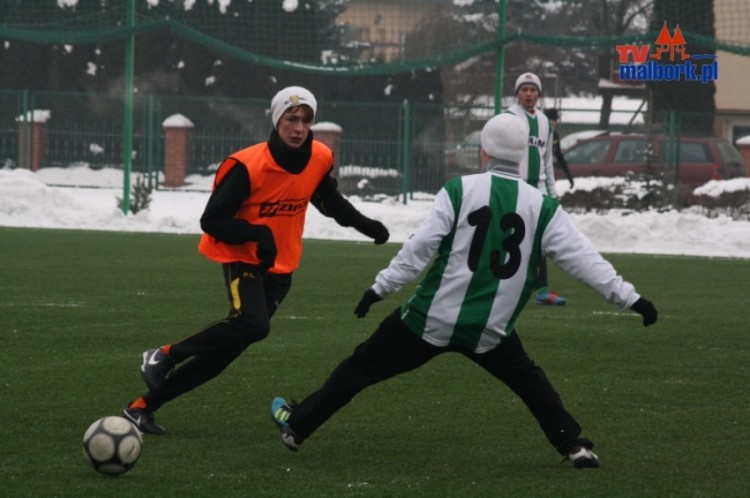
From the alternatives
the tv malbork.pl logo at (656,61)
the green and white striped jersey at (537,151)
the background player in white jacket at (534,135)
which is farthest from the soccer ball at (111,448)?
the tv malbork.pl logo at (656,61)

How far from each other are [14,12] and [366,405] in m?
23.7

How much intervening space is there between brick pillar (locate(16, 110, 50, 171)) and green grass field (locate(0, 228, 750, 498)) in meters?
17.8

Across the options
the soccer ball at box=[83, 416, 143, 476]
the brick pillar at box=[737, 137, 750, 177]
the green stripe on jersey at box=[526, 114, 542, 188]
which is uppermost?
the green stripe on jersey at box=[526, 114, 542, 188]

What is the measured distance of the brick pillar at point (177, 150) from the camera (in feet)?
105

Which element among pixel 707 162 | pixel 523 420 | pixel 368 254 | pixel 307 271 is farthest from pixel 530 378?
pixel 707 162

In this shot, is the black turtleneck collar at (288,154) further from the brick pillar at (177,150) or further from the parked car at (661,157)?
the brick pillar at (177,150)

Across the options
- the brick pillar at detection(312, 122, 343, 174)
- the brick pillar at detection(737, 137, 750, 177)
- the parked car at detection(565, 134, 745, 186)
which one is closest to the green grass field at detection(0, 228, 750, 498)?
the parked car at detection(565, 134, 745, 186)

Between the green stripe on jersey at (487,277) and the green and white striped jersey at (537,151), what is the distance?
6.28m

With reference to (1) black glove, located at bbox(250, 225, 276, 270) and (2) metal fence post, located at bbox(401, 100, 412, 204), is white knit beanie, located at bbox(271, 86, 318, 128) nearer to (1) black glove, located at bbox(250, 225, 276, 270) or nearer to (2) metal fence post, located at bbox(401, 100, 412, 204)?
(1) black glove, located at bbox(250, 225, 276, 270)

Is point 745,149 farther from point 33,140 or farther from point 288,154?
point 288,154

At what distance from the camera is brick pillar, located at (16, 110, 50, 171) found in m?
31.2

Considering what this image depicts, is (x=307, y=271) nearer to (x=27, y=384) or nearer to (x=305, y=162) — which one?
(x=27, y=384)

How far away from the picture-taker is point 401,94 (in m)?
38.8

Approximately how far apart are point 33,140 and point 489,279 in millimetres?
27505
